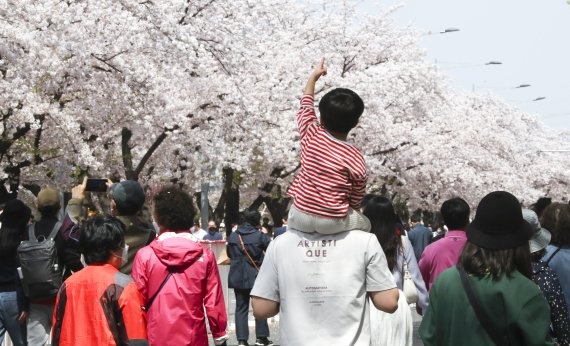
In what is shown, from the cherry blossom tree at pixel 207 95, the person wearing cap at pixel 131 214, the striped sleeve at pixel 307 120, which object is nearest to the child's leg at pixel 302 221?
the striped sleeve at pixel 307 120

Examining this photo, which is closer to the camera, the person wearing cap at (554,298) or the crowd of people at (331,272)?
the crowd of people at (331,272)

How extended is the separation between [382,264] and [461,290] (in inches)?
18.9

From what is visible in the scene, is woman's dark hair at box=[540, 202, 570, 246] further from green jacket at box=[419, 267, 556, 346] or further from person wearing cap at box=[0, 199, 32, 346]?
person wearing cap at box=[0, 199, 32, 346]

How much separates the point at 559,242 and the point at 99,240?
2769 mm

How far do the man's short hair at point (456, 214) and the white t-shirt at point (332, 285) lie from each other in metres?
2.98

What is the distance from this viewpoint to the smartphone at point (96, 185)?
7.30 m

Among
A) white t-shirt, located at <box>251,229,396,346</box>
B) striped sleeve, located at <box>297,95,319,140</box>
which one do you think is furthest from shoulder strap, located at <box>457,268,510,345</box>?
striped sleeve, located at <box>297,95,319,140</box>

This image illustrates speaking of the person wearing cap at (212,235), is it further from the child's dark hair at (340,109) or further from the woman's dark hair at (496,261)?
the woman's dark hair at (496,261)

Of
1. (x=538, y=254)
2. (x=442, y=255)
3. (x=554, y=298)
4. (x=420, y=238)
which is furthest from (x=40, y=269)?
(x=420, y=238)

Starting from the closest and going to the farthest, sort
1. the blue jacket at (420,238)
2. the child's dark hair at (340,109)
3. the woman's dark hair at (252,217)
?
1. the child's dark hair at (340,109)
2. the woman's dark hair at (252,217)
3. the blue jacket at (420,238)

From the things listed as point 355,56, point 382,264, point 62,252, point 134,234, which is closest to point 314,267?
point 382,264

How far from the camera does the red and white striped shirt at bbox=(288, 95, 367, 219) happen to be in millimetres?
4395

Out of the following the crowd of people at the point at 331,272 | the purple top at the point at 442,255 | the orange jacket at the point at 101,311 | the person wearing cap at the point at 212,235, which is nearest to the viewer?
the crowd of people at the point at 331,272

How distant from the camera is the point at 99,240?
4984 mm
